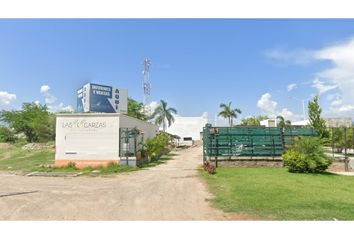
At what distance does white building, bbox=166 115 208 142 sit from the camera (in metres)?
75.5

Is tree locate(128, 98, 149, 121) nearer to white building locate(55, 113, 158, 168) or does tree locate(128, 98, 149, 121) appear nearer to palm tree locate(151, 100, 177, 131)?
palm tree locate(151, 100, 177, 131)

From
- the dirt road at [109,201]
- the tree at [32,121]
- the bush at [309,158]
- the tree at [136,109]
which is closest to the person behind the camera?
the dirt road at [109,201]

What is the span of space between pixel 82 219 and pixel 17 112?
49.5m

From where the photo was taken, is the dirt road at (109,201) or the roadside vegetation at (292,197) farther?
the dirt road at (109,201)

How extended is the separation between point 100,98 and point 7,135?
30.5 m

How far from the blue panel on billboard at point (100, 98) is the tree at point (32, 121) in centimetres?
1742

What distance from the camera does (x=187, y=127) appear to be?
76312 mm

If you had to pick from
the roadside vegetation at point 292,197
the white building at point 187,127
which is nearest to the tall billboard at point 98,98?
the roadside vegetation at point 292,197

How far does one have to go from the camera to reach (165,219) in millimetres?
6809

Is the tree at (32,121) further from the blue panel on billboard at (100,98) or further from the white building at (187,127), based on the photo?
the white building at (187,127)

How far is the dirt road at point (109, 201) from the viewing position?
7.29m

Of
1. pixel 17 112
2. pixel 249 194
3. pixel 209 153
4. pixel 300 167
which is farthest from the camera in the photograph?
pixel 17 112
